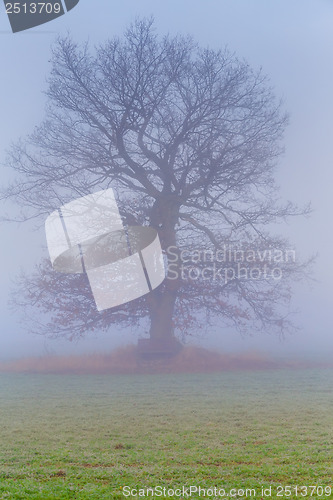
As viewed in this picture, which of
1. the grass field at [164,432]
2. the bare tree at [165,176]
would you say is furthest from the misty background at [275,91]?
the grass field at [164,432]

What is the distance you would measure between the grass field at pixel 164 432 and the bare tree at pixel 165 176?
0.97 feet

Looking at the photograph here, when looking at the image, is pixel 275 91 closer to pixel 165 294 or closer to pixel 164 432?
pixel 165 294

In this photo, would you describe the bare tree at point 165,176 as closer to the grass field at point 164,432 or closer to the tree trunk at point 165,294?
the tree trunk at point 165,294

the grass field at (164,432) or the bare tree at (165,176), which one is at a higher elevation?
the bare tree at (165,176)

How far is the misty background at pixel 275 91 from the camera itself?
299cm

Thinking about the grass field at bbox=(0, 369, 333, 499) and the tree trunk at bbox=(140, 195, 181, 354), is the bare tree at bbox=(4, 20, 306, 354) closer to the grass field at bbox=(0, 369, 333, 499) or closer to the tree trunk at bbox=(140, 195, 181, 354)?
the tree trunk at bbox=(140, 195, 181, 354)

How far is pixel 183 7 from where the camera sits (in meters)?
3.14

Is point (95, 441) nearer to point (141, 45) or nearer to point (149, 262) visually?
point (149, 262)

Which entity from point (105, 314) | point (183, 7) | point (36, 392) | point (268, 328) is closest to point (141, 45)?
point (183, 7)

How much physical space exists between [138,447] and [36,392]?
1.96 feet

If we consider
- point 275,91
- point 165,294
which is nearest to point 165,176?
point 165,294

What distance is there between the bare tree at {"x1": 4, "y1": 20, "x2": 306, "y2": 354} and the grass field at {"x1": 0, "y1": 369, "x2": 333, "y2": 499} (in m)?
0.30

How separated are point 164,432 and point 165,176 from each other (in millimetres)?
1289

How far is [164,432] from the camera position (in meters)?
2.73
